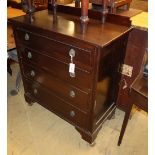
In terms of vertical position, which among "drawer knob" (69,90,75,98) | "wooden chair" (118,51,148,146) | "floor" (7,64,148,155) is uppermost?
"wooden chair" (118,51,148,146)

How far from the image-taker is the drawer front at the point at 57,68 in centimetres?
130

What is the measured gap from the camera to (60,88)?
154cm

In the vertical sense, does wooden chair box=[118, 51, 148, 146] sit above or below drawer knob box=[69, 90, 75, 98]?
above

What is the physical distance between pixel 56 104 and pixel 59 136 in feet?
1.02

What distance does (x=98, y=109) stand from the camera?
1.53 metres

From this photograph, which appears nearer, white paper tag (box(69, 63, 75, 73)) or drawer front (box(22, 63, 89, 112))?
white paper tag (box(69, 63, 75, 73))

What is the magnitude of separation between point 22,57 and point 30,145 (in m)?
0.81

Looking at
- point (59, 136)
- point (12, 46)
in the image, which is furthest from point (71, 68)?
point (12, 46)

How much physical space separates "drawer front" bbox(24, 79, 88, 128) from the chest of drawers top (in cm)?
59

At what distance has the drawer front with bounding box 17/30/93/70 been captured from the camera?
3.96 feet

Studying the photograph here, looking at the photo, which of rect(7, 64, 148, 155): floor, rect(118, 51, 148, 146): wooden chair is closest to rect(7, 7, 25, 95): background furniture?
rect(7, 64, 148, 155): floor

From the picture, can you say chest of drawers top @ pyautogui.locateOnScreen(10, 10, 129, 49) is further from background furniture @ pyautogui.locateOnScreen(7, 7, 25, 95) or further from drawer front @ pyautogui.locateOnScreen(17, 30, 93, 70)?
background furniture @ pyautogui.locateOnScreen(7, 7, 25, 95)

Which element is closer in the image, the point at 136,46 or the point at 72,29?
the point at 72,29

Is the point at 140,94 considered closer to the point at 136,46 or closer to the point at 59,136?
the point at 136,46
